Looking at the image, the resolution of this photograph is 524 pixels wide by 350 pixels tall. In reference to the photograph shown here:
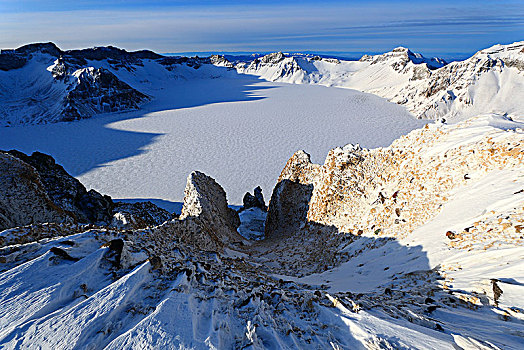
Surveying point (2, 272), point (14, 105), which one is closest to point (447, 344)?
point (2, 272)

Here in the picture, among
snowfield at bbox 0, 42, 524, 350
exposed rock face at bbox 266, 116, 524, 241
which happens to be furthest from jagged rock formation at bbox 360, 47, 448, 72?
exposed rock face at bbox 266, 116, 524, 241

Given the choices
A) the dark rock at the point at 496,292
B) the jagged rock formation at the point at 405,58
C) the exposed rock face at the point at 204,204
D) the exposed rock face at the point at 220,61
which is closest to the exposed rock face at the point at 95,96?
the exposed rock face at the point at 204,204

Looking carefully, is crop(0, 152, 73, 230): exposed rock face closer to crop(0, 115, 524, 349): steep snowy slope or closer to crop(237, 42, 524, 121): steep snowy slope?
crop(0, 115, 524, 349): steep snowy slope

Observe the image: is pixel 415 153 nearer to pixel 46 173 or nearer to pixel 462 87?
pixel 46 173

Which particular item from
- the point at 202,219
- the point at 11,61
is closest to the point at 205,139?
the point at 202,219

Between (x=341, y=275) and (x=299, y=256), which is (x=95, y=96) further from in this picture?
(x=341, y=275)
